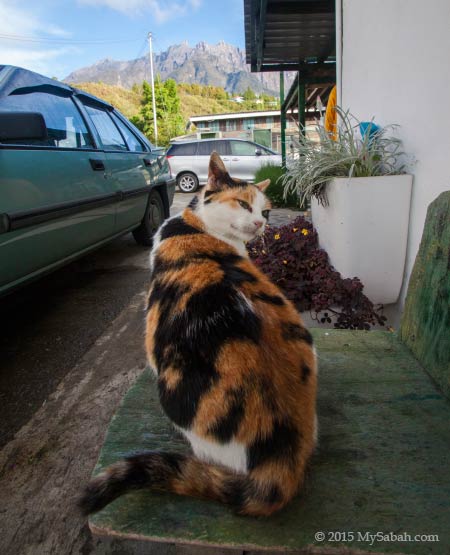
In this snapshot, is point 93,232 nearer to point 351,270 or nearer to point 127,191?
point 127,191

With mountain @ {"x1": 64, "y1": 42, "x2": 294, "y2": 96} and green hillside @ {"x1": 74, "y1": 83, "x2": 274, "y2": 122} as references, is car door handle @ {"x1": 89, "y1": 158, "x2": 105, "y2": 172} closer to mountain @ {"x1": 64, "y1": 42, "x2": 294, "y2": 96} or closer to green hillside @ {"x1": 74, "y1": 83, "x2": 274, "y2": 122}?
green hillside @ {"x1": 74, "y1": 83, "x2": 274, "y2": 122}

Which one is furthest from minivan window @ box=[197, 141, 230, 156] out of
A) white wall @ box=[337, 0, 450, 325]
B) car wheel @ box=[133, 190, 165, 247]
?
white wall @ box=[337, 0, 450, 325]

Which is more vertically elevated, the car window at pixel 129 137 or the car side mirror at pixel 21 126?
the car window at pixel 129 137

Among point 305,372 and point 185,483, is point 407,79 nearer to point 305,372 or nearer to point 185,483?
point 305,372

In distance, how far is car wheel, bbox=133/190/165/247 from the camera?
4973 millimetres

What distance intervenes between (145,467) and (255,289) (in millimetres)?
524

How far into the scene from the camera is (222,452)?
0.86 m

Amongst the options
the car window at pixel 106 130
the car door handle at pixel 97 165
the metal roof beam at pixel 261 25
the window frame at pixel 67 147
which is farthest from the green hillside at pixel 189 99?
the car door handle at pixel 97 165

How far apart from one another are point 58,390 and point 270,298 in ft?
5.54

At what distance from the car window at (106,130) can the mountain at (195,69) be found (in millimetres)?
178196

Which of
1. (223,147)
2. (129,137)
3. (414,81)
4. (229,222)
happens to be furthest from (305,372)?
(223,147)

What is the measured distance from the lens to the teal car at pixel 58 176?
7.17 ft

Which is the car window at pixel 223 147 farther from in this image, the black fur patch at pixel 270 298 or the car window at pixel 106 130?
the black fur patch at pixel 270 298

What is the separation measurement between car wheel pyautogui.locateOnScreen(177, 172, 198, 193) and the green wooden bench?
35.9 feet
